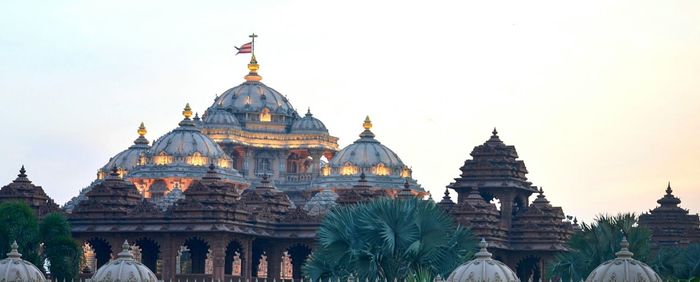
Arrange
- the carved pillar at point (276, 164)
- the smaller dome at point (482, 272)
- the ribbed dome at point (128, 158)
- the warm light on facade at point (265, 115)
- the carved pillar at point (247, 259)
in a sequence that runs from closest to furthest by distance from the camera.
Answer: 1. the smaller dome at point (482, 272)
2. the carved pillar at point (247, 259)
3. the ribbed dome at point (128, 158)
4. the carved pillar at point (276, 164)
5. the warm light on facade at point (265, 115)

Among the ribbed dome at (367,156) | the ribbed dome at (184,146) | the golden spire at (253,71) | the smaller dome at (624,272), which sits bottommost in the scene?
the smaller dome at (624,272)

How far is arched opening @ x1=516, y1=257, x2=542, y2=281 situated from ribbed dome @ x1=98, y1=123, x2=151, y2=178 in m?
43.9

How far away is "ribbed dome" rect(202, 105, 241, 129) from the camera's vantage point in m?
174

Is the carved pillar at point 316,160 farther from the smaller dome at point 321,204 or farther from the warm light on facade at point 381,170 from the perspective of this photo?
the smaller dome at point 321,204

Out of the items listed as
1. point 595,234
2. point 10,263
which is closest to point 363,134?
point 595,234

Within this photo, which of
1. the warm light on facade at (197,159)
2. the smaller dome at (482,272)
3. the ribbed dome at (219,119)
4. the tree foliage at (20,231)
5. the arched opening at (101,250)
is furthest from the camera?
the ribbed dome at (219,119)

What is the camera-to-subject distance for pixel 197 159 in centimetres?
15312

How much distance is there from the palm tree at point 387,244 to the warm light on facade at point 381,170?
72.5 m

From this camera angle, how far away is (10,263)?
76.8m

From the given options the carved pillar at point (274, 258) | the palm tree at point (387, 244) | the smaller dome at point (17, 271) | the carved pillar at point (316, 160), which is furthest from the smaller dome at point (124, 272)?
the carved pillar at point (316, 160)

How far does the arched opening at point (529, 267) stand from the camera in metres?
124

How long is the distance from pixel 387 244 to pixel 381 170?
246 ft

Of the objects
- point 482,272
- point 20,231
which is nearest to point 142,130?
point 20,231

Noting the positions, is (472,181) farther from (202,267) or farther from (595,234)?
(595,234)
